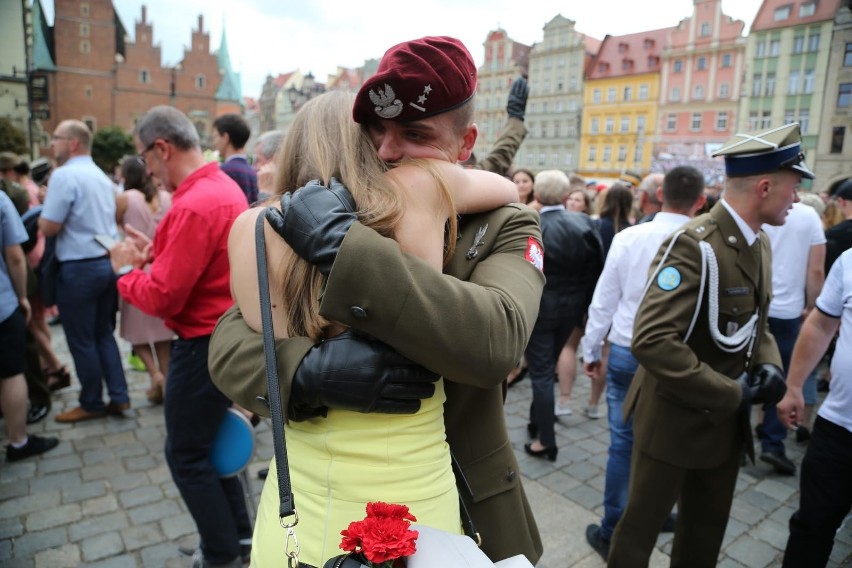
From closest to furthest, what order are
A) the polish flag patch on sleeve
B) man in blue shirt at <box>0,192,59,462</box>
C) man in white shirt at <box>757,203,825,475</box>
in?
the polish flag patch on sleeve < man in blue shirt at <box>0,192,59,462</box> < man in white shirt at <box>757,203,825,475</box>

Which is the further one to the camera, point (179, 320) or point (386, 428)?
point (179, 320)

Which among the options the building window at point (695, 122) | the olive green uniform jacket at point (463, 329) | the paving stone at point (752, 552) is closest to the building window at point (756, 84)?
the building window at point (695, 122)

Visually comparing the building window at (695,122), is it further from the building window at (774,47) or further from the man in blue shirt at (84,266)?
the man in blue shirt at (84,266)

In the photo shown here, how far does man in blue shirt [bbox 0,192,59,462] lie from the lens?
3871 mm

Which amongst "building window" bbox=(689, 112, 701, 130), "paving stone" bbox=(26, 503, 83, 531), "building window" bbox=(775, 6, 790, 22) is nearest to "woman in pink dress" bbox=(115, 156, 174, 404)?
"paving stone" bbox=(26, 503, 83, 531)

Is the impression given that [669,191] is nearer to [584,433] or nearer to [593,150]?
[584,433]

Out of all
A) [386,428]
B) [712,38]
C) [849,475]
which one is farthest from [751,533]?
[712,38]

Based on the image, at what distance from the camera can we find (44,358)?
5.74 m

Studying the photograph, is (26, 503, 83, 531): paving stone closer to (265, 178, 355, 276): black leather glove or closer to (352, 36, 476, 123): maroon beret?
(265, 178, 355, 276): black leather glove

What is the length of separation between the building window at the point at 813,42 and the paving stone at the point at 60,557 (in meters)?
37.1

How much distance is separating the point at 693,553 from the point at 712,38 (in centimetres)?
5301

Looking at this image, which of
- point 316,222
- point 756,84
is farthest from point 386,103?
point 756,84

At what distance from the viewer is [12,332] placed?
3889 mm

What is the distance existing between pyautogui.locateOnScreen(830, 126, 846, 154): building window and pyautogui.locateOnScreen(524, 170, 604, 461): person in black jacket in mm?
11367
